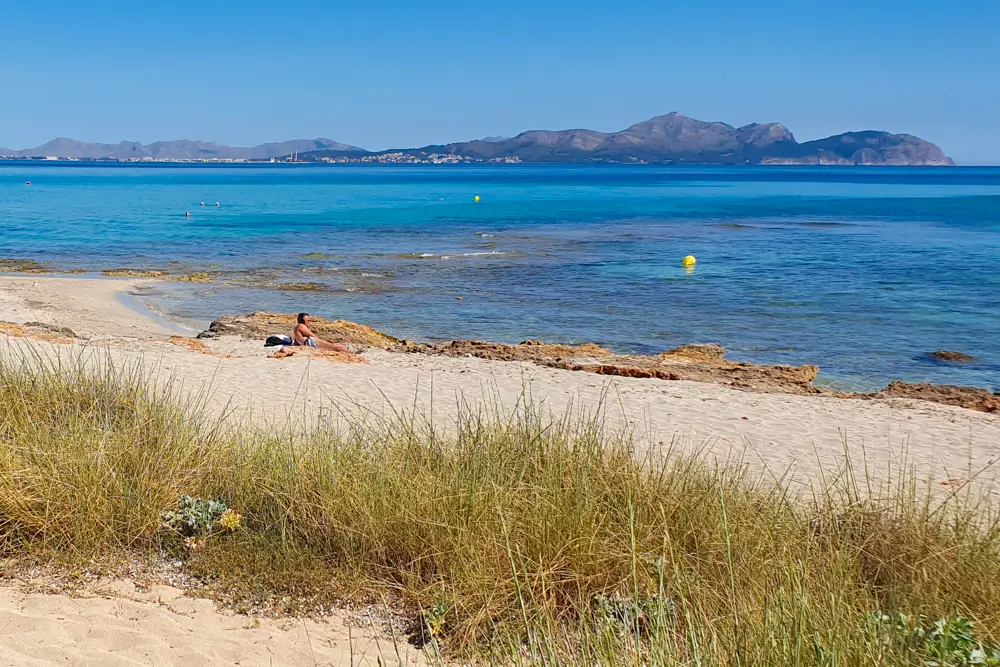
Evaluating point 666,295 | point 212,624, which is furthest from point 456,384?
point 666,295

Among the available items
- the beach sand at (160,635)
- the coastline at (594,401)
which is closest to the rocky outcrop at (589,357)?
the coastline at (594,401)

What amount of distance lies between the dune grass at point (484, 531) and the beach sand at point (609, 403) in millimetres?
2081

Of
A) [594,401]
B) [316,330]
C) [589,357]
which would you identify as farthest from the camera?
[316,330]

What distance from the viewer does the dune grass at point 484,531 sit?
427cm

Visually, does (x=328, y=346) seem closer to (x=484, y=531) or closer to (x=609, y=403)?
(x=609, y=403)

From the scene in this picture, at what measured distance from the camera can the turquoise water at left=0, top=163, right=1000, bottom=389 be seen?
765 inches

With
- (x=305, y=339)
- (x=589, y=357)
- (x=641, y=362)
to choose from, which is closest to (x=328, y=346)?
(x=305, y=339)

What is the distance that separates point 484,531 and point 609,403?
652 centimetres

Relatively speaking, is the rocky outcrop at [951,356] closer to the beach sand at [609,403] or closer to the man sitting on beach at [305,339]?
the beach sand at [609,403]

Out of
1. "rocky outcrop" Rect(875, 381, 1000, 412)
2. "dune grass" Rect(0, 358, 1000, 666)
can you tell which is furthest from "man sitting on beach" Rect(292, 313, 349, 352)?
"dune grass" Rect(0, 358, 1000, 666)

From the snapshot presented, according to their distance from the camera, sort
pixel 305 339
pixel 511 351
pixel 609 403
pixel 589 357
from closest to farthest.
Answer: pixel 609 403, pixel 305 339, pixel 589 357, pixel 511 351

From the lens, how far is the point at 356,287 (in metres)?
25.9

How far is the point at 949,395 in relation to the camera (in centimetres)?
1280

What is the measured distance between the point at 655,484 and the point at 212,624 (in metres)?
2.50
